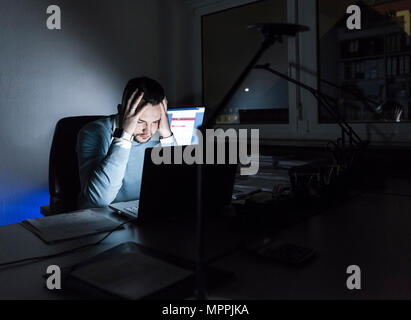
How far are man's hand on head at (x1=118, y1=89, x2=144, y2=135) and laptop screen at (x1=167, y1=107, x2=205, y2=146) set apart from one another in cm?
66

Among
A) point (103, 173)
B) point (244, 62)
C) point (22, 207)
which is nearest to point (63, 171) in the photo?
point (103, 173)

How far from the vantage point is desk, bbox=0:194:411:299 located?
27.1 inches

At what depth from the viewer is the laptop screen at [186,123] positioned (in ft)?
7.33

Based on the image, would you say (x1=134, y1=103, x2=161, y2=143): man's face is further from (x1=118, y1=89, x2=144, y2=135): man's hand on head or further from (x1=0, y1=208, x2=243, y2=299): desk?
(x1=0, y1=208, x2=243, y2=299): desk

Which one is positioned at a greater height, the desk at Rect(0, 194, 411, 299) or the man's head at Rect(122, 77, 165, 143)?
the man's head at Rect(122, 77, 165, 143)

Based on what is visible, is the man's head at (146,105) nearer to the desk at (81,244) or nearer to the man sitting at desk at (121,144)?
the man sitting at desk at (121,144)

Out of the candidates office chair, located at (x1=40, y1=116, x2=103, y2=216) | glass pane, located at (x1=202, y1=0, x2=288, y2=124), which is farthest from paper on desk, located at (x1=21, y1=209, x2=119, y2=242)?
glass pane, located at (x1=202, y1=0, x2=288, y2=124)

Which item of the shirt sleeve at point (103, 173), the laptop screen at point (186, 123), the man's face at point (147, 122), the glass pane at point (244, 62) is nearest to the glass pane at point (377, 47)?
the glass pane at point (244, 62)

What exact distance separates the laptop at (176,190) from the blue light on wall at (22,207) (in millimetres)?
1212

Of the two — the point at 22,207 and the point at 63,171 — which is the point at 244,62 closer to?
the point at 63,171

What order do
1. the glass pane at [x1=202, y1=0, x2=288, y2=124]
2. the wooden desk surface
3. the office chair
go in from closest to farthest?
the wooden desk surface → the office chair → the glass pane at [x1=202, y1=0, x2=288, y2=124]

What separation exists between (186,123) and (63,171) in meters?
0.81

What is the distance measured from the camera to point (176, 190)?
3.67 feet
